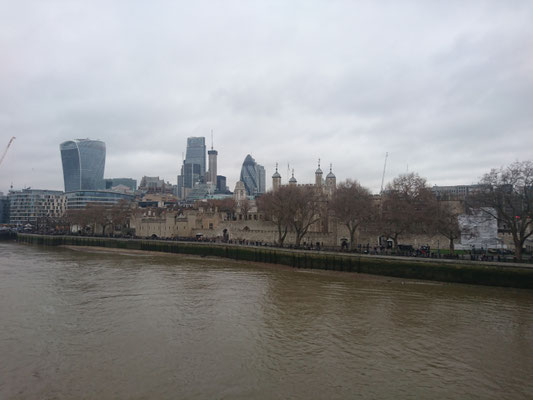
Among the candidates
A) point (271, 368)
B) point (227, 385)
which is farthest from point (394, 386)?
point (227, 385)

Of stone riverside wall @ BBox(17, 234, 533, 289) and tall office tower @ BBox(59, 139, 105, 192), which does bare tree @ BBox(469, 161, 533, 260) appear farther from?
tall office tower @ BBox(59, 139, 105, 192)

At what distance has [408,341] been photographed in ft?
52.4

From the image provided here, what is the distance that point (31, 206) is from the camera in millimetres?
143000

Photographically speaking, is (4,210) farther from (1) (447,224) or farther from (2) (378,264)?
(1) (447,224)

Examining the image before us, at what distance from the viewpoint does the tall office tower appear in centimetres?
17225

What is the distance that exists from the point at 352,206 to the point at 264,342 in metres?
28.4

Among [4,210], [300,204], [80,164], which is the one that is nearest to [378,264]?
[300,204]

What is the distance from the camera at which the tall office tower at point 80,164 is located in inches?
6781

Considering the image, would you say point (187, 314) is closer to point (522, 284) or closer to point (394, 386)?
point (394, 386)

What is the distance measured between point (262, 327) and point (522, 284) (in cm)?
2065

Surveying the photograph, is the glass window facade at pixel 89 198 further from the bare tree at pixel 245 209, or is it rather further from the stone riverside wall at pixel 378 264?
the stone riverside wall at pixel 378 264

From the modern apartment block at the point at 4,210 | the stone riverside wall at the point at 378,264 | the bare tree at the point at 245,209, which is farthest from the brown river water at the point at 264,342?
the modern apartment block at the point at 4,210

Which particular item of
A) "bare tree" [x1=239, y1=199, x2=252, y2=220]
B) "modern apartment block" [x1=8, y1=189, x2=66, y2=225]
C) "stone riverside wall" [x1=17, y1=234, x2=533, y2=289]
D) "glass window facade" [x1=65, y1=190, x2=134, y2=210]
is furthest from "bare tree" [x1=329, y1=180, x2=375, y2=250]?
"modern apartment block" [x1=8, y1=189, x2=66, y2=225]

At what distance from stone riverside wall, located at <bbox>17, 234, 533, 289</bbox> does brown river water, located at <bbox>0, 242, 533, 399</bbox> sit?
5.14 feet
